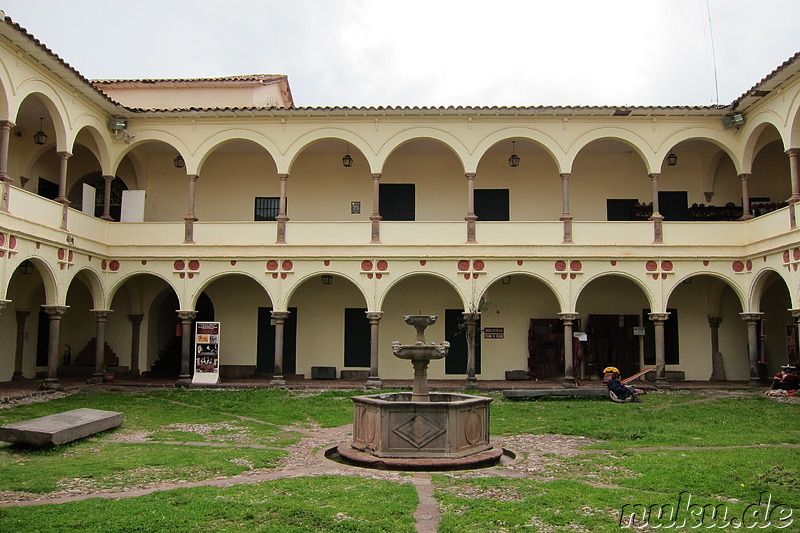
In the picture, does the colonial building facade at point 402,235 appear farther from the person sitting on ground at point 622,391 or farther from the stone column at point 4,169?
the person sitting on ground at point 622,391

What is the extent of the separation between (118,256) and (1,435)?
1053 cm

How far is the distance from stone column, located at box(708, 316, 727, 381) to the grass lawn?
23.8ft

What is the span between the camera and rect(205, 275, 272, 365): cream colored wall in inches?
875

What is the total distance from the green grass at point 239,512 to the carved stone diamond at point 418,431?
1.74 meters

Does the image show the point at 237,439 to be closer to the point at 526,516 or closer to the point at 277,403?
the point at 277,403

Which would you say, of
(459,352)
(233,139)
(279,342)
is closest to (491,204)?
(459,352)

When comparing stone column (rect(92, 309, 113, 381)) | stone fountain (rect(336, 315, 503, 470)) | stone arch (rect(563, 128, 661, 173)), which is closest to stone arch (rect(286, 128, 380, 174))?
stone arch (rect(563, 128, 661, 173))

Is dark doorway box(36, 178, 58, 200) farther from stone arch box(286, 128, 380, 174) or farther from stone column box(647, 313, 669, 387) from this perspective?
stone column box(647, 313, 669, 387)

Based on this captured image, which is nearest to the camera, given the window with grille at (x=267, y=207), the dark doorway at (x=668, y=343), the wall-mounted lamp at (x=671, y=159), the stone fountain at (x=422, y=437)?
the stone fountain at (x=422, y=437)

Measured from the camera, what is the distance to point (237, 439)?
37.6 feet

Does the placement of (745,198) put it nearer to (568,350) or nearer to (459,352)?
(568,350)

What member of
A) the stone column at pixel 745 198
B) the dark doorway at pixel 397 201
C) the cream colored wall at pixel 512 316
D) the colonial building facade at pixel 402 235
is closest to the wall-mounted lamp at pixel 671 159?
the colonial building facade at pixel 402 235

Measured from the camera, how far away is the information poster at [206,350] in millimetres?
19656

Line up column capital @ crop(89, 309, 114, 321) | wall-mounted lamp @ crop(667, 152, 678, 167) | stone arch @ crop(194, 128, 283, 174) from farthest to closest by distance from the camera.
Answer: wall-mounted lamp @ crop(667, 152, 678, 167), stone arch @ crop(194, 128, 283, 174), column capital @ crop(89, 309, 114, 321)
